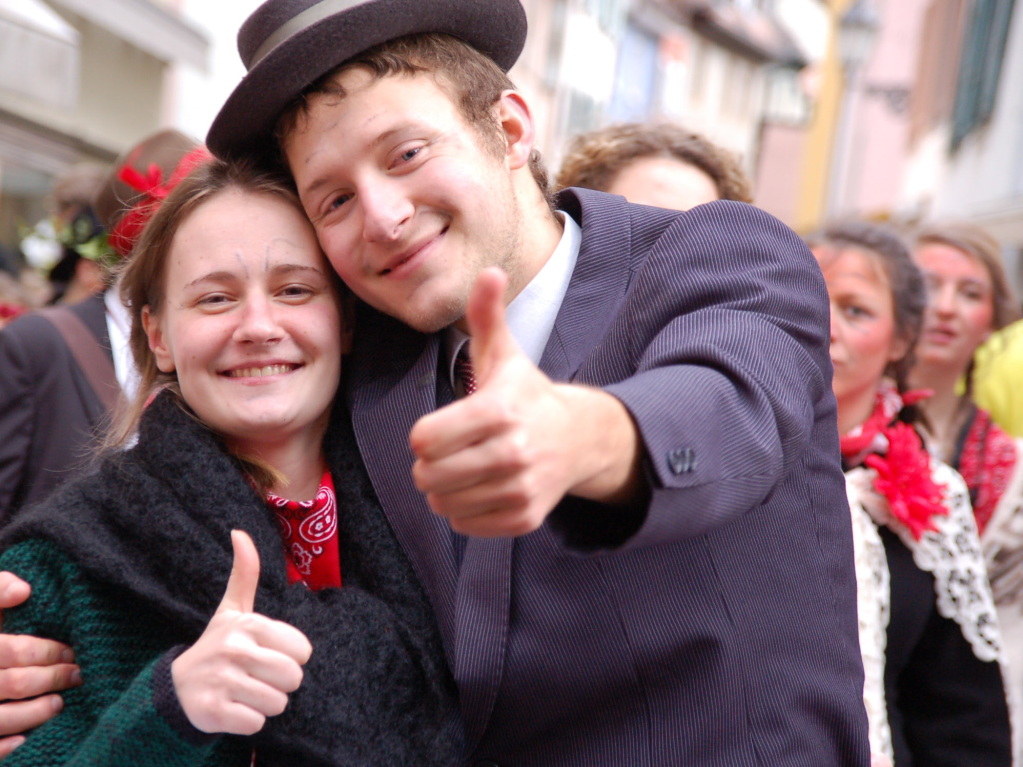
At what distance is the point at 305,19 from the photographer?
181 centimetres

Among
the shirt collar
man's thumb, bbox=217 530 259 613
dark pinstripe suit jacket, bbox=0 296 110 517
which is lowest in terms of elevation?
dark pinstripe suit jacket, bbox=0 296 110 517

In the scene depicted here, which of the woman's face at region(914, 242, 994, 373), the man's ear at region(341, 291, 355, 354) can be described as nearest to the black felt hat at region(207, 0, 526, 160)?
the man's ear at region(341, 291, 355, 354)

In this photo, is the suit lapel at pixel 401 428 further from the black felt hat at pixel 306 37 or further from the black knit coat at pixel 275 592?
the black felt hat at pixel 306 37

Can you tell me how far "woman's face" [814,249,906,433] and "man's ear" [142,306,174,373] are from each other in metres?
1.78

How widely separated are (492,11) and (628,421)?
104 centimetres

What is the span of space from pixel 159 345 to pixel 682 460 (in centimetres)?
114

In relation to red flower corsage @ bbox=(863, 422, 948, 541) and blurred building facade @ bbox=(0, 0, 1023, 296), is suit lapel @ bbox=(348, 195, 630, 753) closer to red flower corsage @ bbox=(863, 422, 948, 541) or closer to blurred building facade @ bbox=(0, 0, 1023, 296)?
red flower corsage @ bbox=(863, 422, 948, 541)

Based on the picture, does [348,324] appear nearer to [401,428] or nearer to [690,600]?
[401,428]

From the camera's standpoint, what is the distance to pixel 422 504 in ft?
5.82

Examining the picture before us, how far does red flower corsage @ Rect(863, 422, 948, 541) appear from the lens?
2.65m

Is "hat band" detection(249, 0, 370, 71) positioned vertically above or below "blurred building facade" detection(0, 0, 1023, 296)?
above

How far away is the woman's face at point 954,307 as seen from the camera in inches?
159

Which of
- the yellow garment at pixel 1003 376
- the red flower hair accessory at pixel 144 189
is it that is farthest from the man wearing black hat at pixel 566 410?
the yellow garment at pixel 1003 376

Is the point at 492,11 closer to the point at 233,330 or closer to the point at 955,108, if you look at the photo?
the point at 233,330
